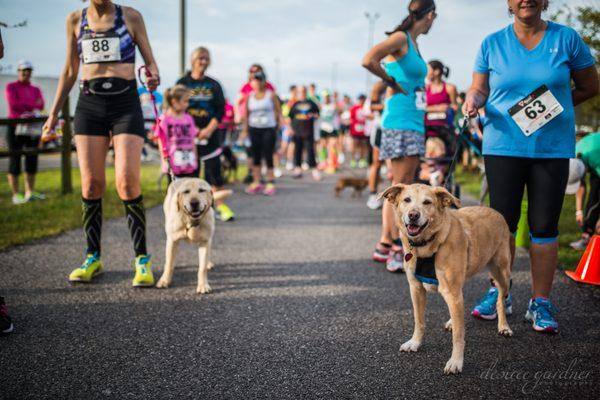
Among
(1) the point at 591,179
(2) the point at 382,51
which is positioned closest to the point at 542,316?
(2) the point at 382,51

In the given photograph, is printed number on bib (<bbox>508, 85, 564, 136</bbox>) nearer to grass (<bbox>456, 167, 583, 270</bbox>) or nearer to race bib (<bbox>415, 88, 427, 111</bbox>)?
race bib (<bbox>415, 88, 427, 111</bbox>)

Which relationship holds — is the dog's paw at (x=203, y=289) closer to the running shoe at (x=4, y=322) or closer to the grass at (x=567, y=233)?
the running shoe at (x=4, y=322)

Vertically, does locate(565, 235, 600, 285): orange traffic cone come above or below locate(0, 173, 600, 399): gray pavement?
→ above

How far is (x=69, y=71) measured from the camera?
4.37 m

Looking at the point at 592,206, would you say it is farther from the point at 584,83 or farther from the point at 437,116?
the point at 437,116

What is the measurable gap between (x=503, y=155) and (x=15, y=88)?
9.23m

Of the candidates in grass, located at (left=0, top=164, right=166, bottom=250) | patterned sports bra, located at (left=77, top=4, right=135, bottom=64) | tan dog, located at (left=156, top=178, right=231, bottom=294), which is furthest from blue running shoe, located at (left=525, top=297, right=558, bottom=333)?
grass, located at (left=0, top=164, right=166, bottom=250)

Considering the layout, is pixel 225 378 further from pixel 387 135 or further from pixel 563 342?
pixel 387 135

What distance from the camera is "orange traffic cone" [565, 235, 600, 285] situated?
4.19 meters

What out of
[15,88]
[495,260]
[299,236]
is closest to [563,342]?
[495,260]

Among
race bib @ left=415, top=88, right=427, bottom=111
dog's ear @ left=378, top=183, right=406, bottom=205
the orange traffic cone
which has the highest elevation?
race bib @ left=415, top=88, right=427, bottom=111

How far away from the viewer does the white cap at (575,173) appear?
5.39 meters

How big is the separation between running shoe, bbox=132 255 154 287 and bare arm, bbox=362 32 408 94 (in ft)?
9.00

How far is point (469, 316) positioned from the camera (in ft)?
12.2
